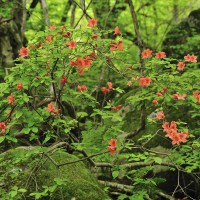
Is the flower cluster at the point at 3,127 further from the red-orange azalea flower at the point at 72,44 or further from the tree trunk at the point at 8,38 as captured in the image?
the tree trunk at the point at 8,38

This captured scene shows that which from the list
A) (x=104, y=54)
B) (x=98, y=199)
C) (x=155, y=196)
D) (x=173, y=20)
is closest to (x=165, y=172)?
(x=155, y=196)

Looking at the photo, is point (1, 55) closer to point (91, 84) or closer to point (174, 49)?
point (91, 84)

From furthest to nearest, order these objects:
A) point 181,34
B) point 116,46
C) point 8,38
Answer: point 181,34 < point 8,38 < point 116,46

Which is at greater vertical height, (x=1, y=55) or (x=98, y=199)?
(x=1, y=55)

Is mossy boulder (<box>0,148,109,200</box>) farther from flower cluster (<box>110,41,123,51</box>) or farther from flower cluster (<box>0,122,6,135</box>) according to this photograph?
flower cluster (<box>110,41,123,51</box>)

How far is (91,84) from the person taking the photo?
1075 centimetres

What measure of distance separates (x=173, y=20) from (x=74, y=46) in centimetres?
965

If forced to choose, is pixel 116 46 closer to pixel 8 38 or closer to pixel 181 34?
pixel 8 38

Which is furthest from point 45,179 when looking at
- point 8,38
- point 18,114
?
point 8,38

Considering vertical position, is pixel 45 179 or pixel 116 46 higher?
pixel 116 46

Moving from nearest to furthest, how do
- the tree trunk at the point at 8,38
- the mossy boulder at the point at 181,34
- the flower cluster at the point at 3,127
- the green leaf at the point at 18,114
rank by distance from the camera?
1. the green leaf at the point at 18,114
2. the flower cluster at the point at 3,127
3. the tree trunk at the point at 8,38
4. the mossy boulder at the point at 181,34

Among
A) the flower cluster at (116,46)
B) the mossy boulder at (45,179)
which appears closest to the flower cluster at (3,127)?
the mossy boulder at (45,179)

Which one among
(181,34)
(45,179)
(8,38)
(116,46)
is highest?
(116,46)

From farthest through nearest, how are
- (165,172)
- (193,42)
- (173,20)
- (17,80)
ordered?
(173,20) → (193,42) → (165,172) → (17,80)
